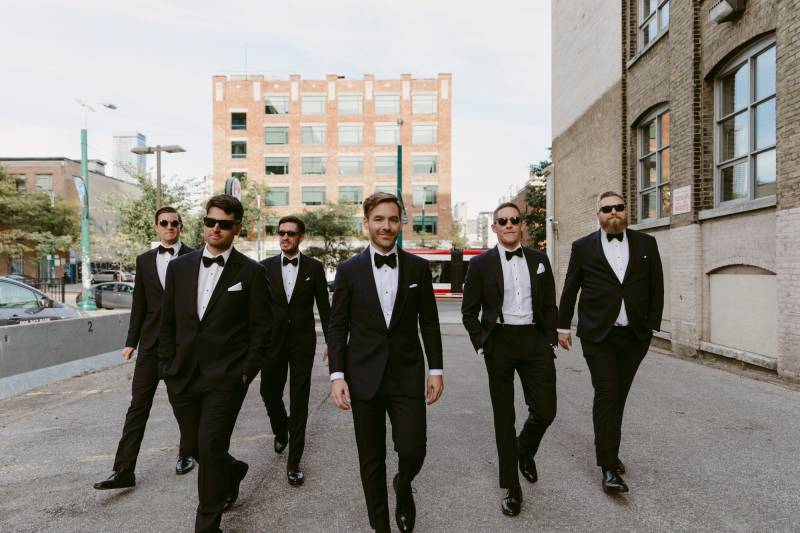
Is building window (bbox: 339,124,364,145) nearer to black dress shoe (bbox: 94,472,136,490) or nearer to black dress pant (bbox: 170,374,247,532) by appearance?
black dress shoe (bbox: 94,472,136,490)

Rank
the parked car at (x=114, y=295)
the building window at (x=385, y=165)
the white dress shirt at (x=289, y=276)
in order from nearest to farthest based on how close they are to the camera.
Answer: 1. the white dress shirt at (x=289, y=276)
2. the parked car at (x=114, y=295)
3. the building window at (x=385, y=165)

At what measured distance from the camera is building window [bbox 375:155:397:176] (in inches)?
2146

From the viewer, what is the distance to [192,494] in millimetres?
4090

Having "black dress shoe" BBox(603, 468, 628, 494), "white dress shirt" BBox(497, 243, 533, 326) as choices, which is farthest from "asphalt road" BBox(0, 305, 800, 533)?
"white dress shirt" BBox(497, 243, 533, 326)

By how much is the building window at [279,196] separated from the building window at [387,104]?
11532 millimetres

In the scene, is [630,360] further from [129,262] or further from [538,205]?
[538,205]

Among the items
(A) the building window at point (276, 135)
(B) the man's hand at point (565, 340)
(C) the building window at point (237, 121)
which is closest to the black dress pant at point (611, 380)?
(B) the man's hand at point (565, 340)

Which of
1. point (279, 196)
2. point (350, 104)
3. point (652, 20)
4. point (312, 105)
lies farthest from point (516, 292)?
point (312, 105)

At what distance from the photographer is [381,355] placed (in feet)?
10.5

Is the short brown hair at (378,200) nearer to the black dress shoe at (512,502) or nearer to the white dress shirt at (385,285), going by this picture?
the white dress shirt at (385,285)

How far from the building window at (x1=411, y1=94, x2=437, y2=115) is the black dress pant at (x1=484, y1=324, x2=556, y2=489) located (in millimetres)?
52719

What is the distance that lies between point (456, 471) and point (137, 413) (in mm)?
2476

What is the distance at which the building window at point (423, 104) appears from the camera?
54.5 metres

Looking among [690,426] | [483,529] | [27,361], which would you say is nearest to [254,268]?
[483,529]
